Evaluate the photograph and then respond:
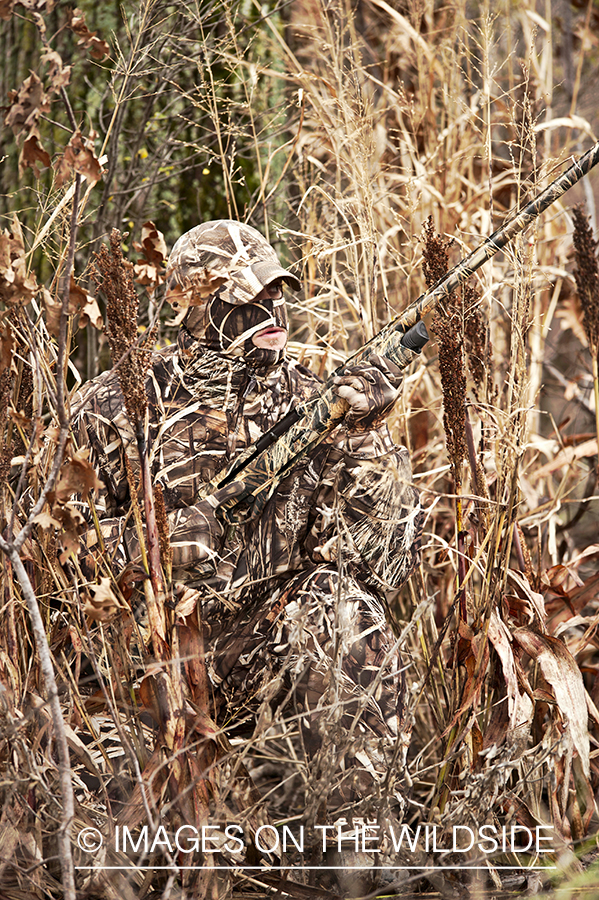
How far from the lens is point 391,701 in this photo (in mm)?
1927

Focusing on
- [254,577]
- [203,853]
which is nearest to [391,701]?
[254,577]

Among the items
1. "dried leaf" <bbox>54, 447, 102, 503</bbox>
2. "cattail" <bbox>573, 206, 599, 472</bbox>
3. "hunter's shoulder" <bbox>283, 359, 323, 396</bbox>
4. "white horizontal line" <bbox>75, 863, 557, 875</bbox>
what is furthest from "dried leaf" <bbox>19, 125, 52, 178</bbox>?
"cattail" <bbox>573, 206, 599, 472</bbox>

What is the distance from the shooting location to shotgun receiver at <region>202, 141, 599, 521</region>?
5.51 ft

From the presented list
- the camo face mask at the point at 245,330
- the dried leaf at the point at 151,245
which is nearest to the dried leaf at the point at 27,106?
the dried leaf at the point at 151,245

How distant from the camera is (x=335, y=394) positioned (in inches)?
73.6

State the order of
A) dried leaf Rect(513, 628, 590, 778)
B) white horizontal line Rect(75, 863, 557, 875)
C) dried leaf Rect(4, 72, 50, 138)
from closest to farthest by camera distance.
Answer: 1. dried leaf Rect(4, 72, 50, 138)
2. white horizontal line Rect(75, 863, 557, 875)
3. dried leaf Rect(513, 628, 590, 778)

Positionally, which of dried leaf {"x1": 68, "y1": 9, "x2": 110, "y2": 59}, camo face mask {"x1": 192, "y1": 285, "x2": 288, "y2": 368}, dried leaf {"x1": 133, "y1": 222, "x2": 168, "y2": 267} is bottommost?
camo face mask {"x1": 192, "y1": 285, "x2": 288, "y2": 368}

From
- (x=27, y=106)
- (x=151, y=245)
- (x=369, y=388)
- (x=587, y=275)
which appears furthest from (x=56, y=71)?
(x=587, y=275)

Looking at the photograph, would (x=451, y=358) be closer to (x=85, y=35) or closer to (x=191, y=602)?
(x=191, y=602)

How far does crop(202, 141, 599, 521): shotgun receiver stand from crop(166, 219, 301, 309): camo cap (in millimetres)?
300

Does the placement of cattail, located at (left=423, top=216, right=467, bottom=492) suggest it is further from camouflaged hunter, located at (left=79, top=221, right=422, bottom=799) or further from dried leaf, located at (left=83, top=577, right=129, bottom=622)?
dried leaf, located at (left=83, top=577, right=129, bottom=622)

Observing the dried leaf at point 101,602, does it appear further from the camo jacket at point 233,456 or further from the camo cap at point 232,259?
the camo cap at point 232,259

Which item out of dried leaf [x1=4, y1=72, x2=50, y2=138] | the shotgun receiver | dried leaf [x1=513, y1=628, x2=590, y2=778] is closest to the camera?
dried leaf [x1=4, y1=72, x2=50, y2=138]

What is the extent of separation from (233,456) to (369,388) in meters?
0.45
